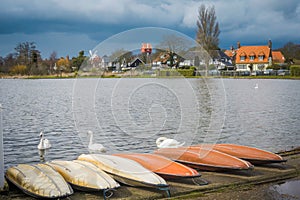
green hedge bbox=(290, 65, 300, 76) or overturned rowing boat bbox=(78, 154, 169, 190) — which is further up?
green hedge bbox=(290, 65, 300, 76)

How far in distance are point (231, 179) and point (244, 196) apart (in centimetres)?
67

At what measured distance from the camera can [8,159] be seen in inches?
363

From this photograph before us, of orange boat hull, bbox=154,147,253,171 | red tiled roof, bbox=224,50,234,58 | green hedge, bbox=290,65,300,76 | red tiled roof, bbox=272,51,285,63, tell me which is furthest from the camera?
red tiled roof, bbox=224,50,234,58

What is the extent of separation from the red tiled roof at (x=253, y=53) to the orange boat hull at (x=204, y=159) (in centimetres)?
6940

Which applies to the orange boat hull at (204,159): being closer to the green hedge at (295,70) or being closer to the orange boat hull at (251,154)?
the orange boat hull at (251,154)

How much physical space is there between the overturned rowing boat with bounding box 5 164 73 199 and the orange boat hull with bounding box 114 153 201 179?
129 centimetres

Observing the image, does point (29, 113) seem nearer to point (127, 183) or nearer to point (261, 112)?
point (261, 112)

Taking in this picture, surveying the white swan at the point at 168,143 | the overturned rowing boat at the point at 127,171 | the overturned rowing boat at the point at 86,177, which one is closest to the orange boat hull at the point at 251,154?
the white swan at the point at 168,143

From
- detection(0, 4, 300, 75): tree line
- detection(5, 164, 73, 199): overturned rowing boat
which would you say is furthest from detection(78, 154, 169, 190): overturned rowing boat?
detection(0, 4, 300, 75): tree line

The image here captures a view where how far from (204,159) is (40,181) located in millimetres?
2519

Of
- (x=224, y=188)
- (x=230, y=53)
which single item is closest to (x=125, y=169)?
(x=224, y=188)

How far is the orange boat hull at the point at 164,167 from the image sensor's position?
5.39 m

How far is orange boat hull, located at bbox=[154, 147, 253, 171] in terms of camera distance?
589cm

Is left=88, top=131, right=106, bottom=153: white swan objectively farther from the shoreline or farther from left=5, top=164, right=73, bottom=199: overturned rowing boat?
the shoreline
